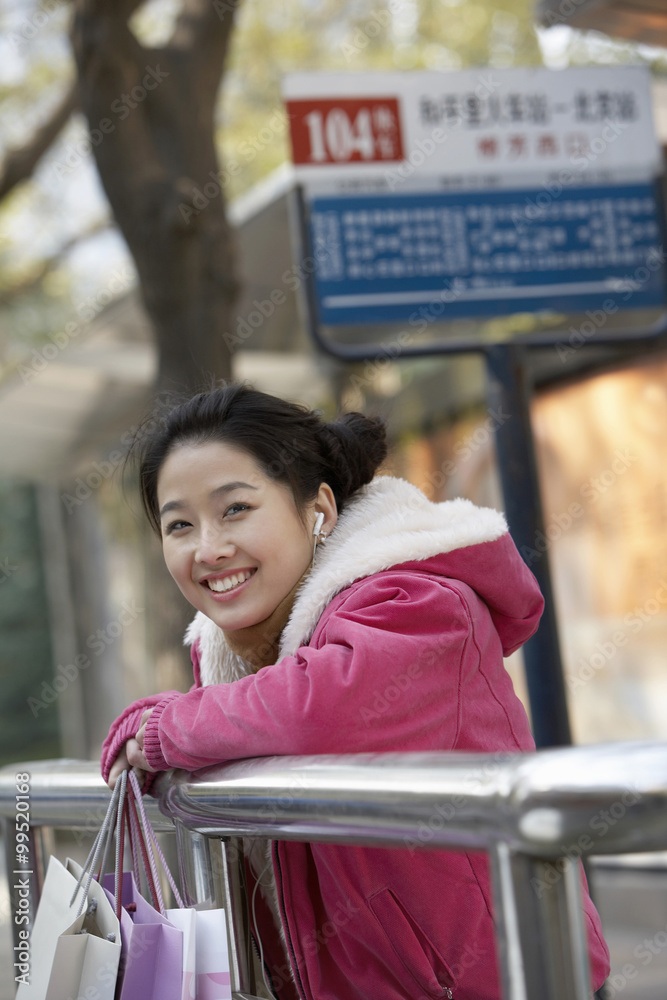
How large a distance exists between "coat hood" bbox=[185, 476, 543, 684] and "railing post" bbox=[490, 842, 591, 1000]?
1.93 feet

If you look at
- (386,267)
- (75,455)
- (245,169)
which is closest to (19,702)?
(75,455)

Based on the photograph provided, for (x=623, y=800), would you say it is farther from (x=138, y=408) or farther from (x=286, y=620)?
(x=138, y=408)

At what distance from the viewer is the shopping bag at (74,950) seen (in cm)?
109

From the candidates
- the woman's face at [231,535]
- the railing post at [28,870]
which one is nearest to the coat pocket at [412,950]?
the woman's face at [231,535]

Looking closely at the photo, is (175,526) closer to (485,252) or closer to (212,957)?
(212,957)

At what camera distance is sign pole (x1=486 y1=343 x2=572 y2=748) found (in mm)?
3079

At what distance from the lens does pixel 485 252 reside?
11.1ft

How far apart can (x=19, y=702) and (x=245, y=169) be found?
7.14 metres

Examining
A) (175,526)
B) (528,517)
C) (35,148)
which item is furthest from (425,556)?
(35,148)

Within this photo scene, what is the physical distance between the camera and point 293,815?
1001 mm

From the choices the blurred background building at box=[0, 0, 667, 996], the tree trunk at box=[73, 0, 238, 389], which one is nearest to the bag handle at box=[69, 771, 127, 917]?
the blurred background building at box=[0, 0, 667, 996]

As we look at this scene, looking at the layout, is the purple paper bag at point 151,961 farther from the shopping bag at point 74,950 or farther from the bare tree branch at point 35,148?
the bare tree branch at point 35,148

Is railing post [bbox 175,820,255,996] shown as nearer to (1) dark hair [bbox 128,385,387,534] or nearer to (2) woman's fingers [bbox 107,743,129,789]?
(2) woman's fingers [bbox 107,743,129,789]

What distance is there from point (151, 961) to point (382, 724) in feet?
1.10
